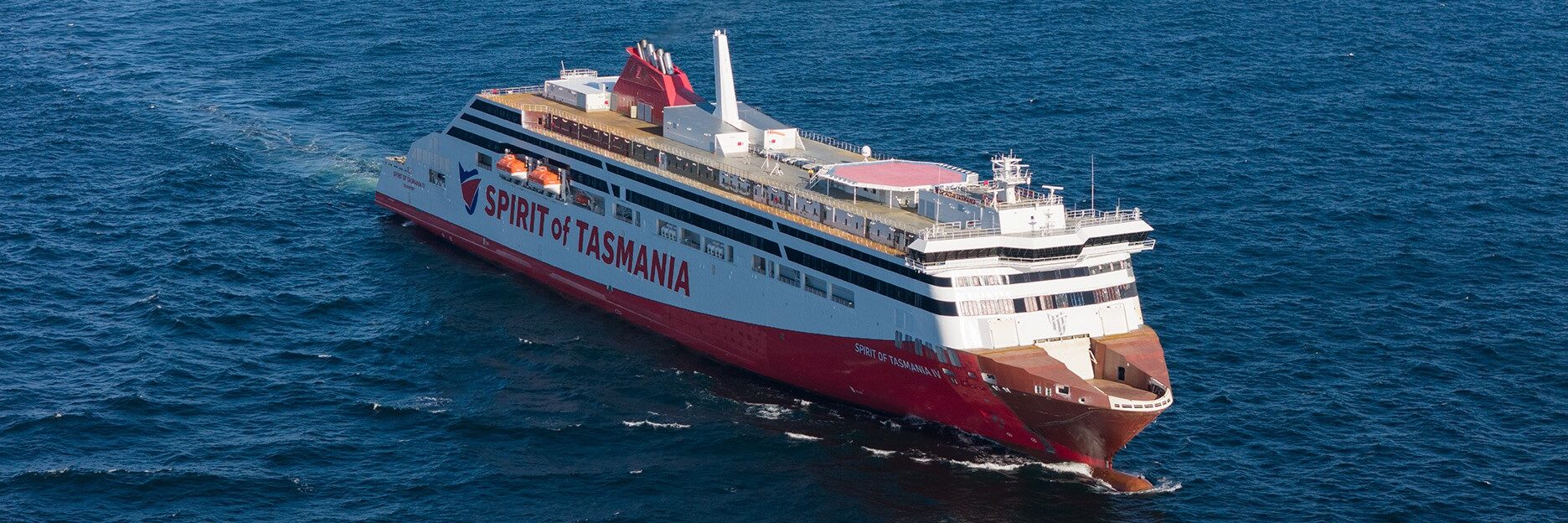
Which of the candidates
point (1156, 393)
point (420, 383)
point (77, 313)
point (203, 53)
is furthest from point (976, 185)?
point (203, 53)

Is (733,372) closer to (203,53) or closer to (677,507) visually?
(677,507)

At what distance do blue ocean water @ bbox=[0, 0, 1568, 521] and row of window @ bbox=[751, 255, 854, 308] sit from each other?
558 centimetres

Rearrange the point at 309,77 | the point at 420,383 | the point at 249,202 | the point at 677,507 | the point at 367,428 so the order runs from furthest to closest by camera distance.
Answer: the point at 309,77 → the point at 249,202 → the point at 420,383 → the point at 367,428 → the point at 677,507

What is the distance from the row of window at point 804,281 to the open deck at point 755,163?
243 cm

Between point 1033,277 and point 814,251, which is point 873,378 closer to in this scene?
point 814,251

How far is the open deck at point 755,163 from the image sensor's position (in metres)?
82.7

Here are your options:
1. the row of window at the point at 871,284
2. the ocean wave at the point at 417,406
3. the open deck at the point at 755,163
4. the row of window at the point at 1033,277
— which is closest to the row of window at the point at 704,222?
the open deck at the point at 755,163

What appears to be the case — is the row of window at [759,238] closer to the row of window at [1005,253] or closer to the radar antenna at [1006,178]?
the row of window at [1005,253]

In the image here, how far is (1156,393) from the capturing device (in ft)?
246

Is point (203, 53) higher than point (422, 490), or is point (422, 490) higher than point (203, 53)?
point (203, 53)

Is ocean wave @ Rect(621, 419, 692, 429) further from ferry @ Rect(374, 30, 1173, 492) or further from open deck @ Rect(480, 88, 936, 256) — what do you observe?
open deck @ Rect(480, 88, 936, 256)

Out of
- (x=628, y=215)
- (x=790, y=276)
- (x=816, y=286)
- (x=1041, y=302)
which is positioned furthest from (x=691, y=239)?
(x=1041, y=302)

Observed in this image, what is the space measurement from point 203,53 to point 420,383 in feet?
202

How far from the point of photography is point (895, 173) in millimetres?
86438
